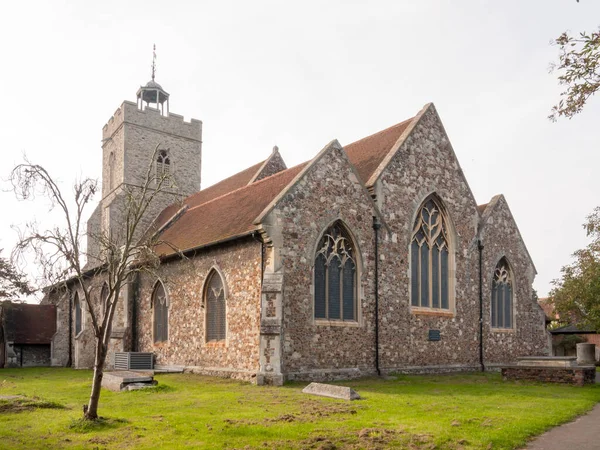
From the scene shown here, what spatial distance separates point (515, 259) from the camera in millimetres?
26406

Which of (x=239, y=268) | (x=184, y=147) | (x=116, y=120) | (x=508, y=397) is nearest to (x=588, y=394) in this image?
(x=508, y=397)

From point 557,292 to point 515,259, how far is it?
2706 mm

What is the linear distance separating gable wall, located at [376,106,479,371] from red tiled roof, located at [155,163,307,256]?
3791mm

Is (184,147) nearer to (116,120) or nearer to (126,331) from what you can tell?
(116,120)

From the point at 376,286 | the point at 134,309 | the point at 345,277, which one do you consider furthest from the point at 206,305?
the point at 134,309

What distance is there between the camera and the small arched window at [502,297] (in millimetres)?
25281

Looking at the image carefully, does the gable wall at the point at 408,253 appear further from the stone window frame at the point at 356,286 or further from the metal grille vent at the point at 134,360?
the metal grille vent at the point at 134,360

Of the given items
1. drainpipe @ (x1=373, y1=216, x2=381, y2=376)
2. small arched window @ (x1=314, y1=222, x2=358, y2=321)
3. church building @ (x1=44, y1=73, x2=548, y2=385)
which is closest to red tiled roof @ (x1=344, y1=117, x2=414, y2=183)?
church building @ (x1=44, y1=73, x2=548, y2=385)

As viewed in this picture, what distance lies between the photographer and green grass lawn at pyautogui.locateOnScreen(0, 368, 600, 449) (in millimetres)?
9586

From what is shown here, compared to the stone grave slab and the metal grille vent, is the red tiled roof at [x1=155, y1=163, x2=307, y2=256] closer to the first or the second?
the metal grille vent

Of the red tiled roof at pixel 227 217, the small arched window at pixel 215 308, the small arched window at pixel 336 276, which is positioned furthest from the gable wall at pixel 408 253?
the small arched window at pixel 215 308

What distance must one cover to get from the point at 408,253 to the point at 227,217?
675cm

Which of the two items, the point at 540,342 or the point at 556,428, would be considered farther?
the point at 540,342

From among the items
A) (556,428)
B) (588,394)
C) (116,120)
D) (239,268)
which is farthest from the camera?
(116,120)
